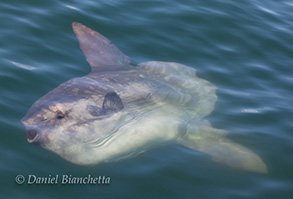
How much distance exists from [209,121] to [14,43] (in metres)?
3.57

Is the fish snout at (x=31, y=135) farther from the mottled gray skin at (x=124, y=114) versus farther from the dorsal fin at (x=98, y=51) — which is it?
the dorsal fin at (x=98, y=51)

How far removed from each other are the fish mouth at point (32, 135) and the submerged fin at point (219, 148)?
6.53ft

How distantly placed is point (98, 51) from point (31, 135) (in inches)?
111

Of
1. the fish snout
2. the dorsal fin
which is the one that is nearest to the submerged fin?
the dorsal fin

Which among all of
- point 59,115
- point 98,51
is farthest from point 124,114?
point 98,51

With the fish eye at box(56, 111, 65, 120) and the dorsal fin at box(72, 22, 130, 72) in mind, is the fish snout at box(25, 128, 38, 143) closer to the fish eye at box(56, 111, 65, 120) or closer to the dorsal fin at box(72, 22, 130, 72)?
the fish eye at box(56, 111, 65, 120)

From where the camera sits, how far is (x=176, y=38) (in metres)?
8.72

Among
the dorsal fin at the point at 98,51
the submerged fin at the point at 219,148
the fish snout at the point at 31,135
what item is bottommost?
the fish snout at the point at 31,135

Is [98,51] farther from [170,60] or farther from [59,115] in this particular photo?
[59,115]

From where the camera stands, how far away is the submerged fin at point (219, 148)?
5605 mm

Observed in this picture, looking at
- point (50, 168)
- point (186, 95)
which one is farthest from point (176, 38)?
point (50, 168)

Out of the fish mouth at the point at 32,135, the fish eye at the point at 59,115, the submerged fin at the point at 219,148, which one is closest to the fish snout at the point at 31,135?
the fish mouth at the point at 32,135

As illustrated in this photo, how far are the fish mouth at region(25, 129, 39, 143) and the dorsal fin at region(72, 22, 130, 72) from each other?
208cm

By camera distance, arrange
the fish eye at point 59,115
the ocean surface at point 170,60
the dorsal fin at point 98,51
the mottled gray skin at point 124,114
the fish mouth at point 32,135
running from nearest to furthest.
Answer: the ocean surface at point 170,60
the fish mouth at point 32,135
the mottled gray skin at point 124,114
the fish eye at point 59,115
the dorsal fin at point 98,51
